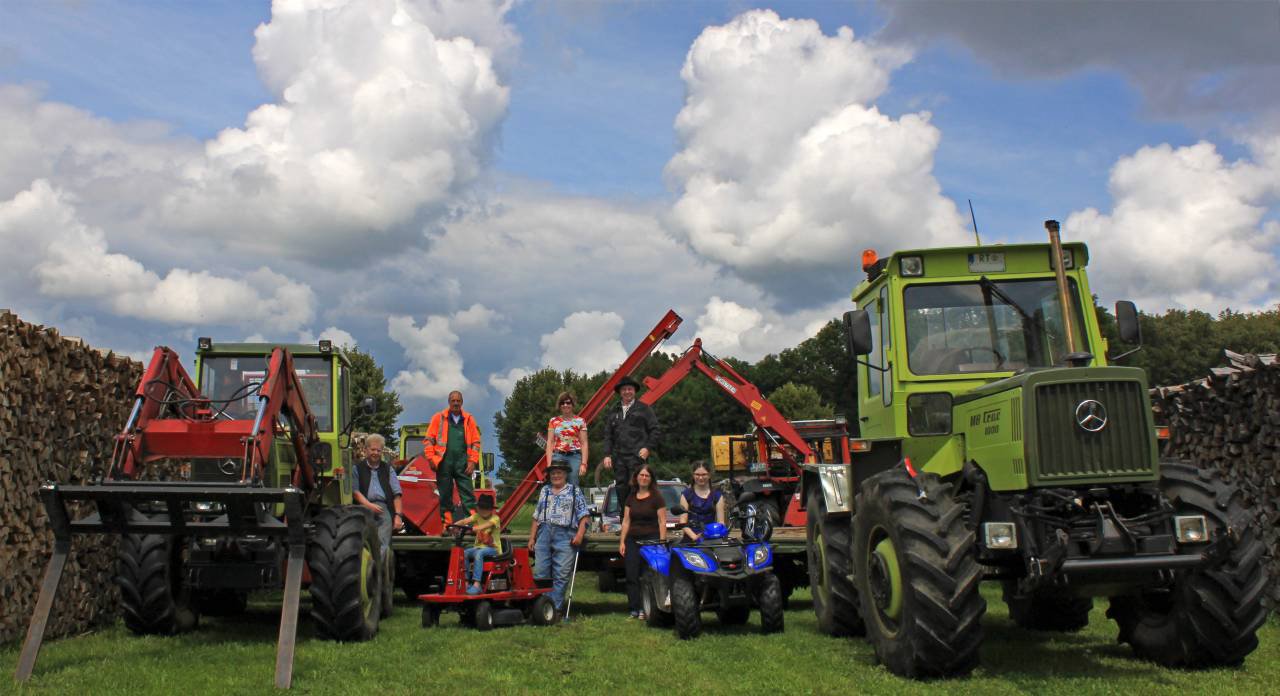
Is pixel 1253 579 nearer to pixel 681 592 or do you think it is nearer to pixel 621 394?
pixel 681 592

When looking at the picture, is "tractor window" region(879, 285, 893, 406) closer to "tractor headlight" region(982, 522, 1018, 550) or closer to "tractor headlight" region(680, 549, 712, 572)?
"tractor headlight" region(982, 522, 1018, 550)

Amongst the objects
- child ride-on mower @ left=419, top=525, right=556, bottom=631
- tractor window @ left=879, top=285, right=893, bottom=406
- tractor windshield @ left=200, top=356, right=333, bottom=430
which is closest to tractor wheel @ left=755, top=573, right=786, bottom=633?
tractor window @ left=879, top=285, right=893, bottom=406

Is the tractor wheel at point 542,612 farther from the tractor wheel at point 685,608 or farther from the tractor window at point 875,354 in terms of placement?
the tractor window at point 875,354

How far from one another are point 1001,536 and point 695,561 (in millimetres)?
3512

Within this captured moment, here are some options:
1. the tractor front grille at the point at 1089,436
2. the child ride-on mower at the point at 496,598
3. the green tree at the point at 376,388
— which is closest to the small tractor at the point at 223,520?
the child ride-on mower at the point at 496,598

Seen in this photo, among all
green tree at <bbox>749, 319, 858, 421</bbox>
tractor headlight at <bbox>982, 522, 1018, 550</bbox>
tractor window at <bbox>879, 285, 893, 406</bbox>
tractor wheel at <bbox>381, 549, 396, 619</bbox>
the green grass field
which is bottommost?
the green grass field

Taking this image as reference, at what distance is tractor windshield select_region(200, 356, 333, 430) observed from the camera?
37.2 ft

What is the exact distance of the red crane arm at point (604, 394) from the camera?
15109 mm

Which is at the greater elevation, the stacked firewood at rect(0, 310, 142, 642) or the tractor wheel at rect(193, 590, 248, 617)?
the stacked firewood at rect(0, 310, 142, 642)

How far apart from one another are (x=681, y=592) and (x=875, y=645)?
2412mm

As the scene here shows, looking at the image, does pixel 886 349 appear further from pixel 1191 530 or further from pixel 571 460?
pixel 571 460

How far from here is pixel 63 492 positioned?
764cm

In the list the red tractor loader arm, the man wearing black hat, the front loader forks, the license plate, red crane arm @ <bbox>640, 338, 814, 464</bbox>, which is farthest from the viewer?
red crane arm @ <bbox>640, 338, 814, 464</bbox>

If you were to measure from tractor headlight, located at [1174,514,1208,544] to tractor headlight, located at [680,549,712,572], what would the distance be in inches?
163
